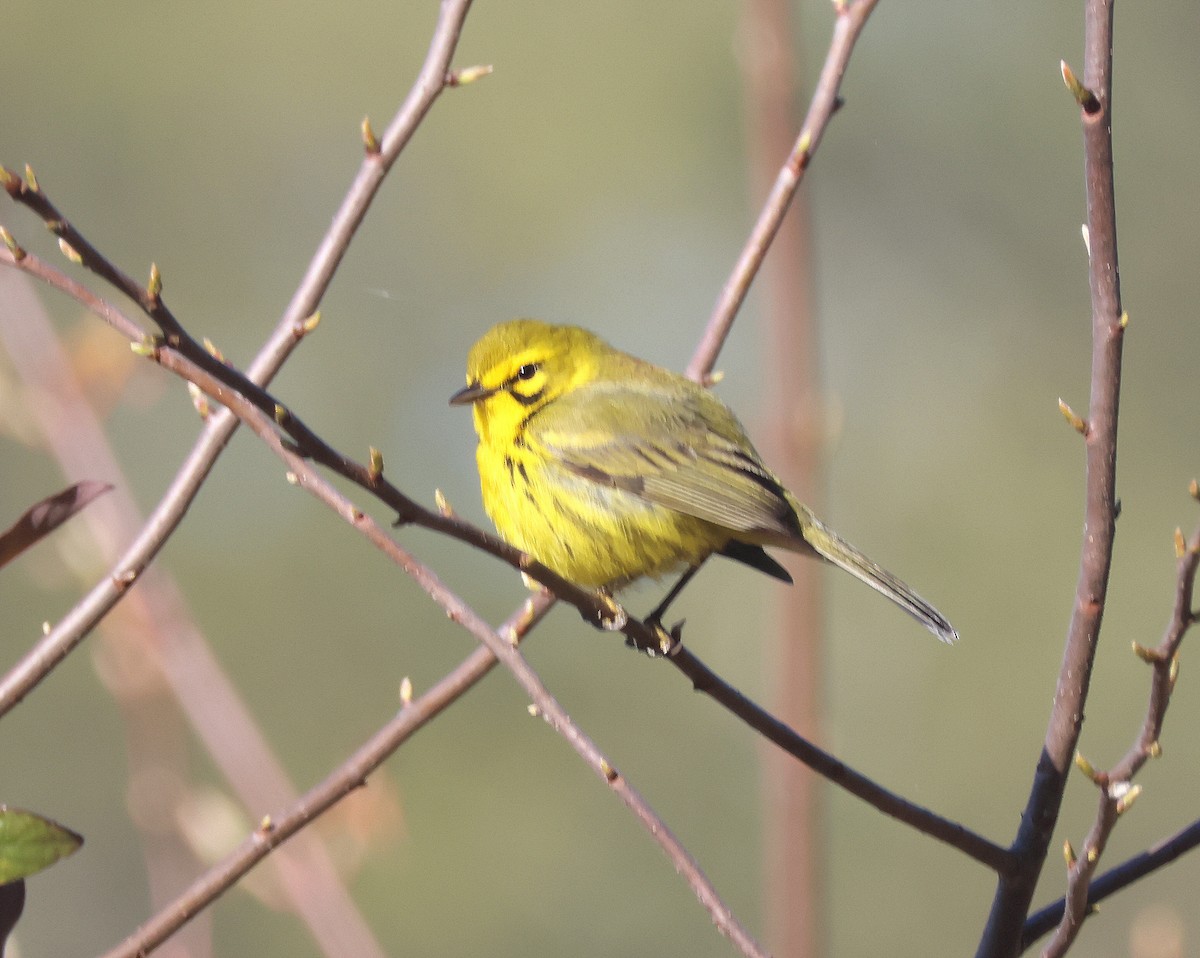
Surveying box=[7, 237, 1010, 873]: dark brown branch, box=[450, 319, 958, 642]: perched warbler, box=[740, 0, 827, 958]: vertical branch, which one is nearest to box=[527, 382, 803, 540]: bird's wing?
box=[450, 319, 958, 642]: perched warbler

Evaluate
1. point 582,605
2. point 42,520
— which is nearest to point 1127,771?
point 582,605

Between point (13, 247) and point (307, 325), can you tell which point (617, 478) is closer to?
point (307, 325)

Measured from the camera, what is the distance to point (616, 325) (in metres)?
13.2

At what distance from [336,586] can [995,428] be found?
705 cm

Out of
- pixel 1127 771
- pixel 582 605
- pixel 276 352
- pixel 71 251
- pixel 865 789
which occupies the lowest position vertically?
pixel 1127 771

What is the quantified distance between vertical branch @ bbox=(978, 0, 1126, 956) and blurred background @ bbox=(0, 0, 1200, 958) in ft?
23.8

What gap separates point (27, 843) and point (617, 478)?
215 cm

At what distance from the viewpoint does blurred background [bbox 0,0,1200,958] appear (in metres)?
11.8

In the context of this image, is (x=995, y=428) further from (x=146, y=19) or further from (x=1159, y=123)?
(x=146, y=19)

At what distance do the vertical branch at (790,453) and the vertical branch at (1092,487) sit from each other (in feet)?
1.05

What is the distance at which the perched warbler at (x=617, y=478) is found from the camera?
11.3ft

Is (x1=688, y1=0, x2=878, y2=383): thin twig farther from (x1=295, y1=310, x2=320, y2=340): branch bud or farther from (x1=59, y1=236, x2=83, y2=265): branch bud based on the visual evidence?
(x1=59, y1=236, x2=83, y2=265): branch bud

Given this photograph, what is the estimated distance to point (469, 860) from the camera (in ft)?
39.8

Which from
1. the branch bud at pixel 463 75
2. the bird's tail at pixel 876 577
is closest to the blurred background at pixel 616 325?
the bird's tail at pixel 876 577
